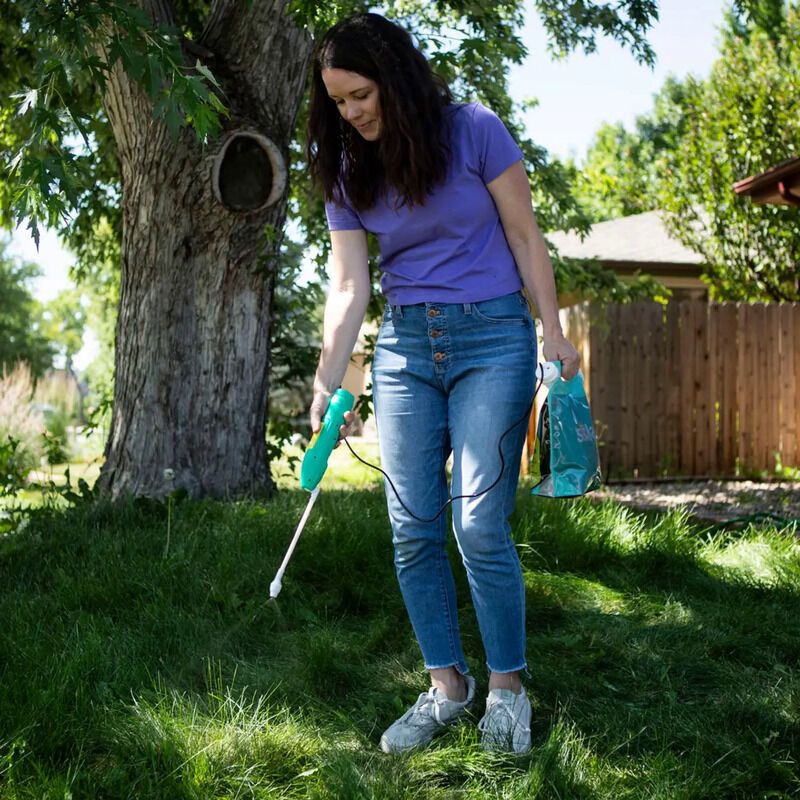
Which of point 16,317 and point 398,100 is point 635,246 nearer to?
point 398,100

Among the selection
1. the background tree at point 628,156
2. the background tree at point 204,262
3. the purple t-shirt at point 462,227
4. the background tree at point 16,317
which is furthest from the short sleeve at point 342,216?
the background tree at point 16,317

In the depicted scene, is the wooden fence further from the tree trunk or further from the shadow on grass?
the shadow on grass

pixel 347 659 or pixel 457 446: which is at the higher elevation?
pixel 457 446

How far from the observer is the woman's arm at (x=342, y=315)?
2.82 m

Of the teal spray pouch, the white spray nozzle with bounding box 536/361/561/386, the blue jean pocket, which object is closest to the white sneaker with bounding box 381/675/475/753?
the teal spray pouch

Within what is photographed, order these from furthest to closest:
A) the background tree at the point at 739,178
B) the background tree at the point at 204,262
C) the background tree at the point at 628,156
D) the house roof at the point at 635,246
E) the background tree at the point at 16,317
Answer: the background tree at the point at 16,317 < the background tree at the point at 628,156 < the house roof at the point at 635,246 < the background tree at the point at 739,178 < the background tree at the point at 204,262

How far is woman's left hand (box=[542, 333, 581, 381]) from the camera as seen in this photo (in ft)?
8.64

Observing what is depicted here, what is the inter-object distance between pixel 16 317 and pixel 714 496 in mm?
31763

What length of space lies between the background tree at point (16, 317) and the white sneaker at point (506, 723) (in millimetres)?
33389

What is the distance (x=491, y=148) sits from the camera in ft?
8.53

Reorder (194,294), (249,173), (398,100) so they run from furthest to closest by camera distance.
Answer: (249,173)
(194,294)
(398,100)

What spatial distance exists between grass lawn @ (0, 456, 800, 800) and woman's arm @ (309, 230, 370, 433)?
86cm

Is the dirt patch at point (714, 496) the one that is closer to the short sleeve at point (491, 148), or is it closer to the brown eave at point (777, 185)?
the brown eave at point (777, 185)

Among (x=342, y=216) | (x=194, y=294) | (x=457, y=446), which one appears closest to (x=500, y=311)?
(x=457, y=446)
